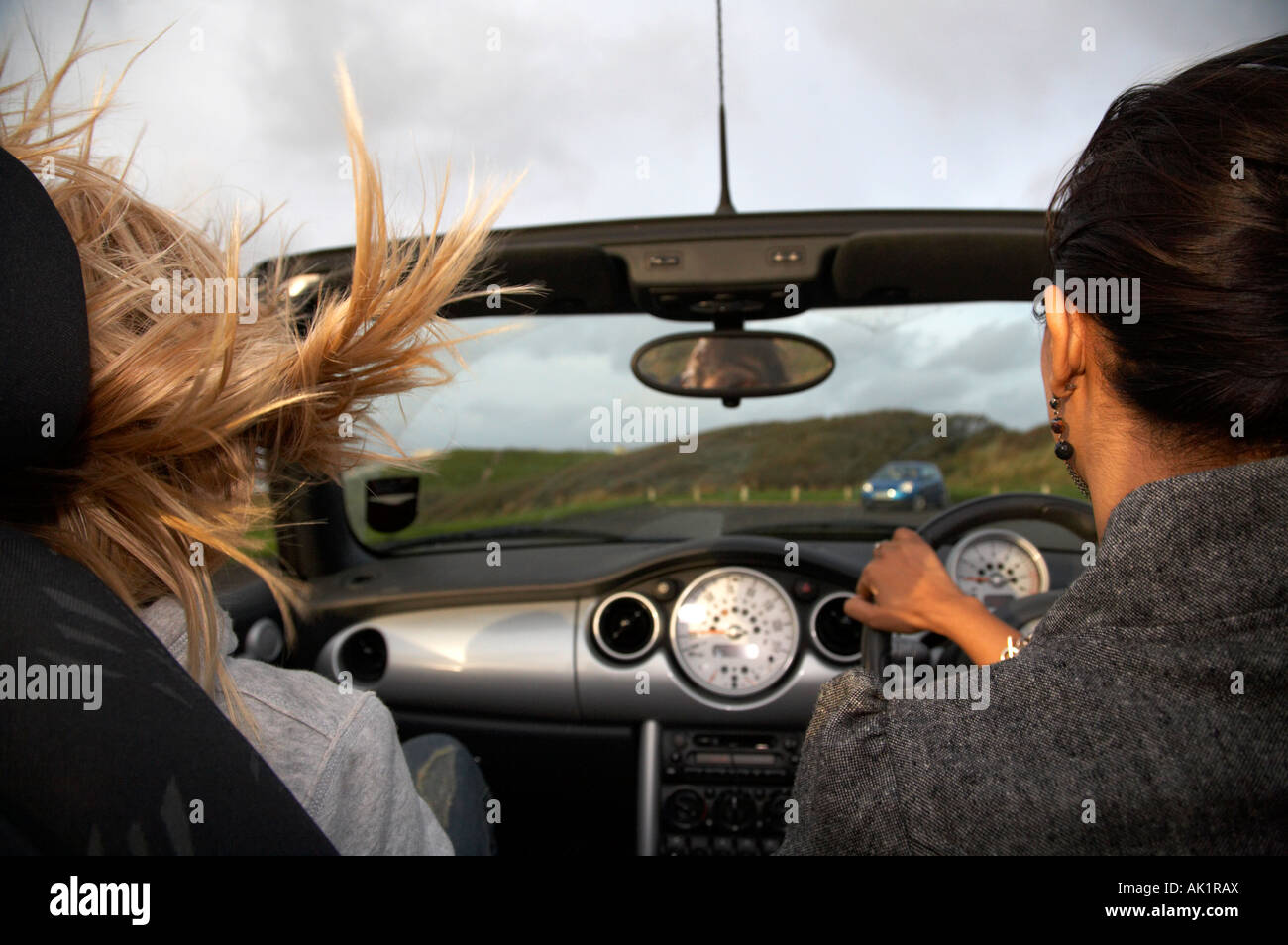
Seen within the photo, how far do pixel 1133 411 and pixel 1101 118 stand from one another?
18.5 inches

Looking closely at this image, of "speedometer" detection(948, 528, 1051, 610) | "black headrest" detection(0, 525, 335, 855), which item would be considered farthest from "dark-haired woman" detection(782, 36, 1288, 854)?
"speedometer" detection(948, 528, 1051, 610)

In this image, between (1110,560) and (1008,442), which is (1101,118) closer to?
(1110,560)

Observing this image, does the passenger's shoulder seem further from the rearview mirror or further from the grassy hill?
the grassy hill

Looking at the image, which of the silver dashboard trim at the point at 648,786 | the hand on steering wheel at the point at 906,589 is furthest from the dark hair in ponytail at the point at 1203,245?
the silver dashboard trim at the point at 648,786

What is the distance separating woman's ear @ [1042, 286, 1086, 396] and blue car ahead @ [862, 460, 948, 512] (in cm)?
240

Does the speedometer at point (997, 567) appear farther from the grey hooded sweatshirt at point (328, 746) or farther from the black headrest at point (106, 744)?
the black headrest at point (106, 744)

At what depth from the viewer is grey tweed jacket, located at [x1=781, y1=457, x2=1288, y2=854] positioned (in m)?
1.01

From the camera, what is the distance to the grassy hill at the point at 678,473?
4.10 meters

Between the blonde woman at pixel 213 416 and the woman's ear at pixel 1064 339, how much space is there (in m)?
0.90

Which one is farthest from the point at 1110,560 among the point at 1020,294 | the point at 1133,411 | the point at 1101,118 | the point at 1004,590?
the point at 1004,590

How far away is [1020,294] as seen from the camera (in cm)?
283
